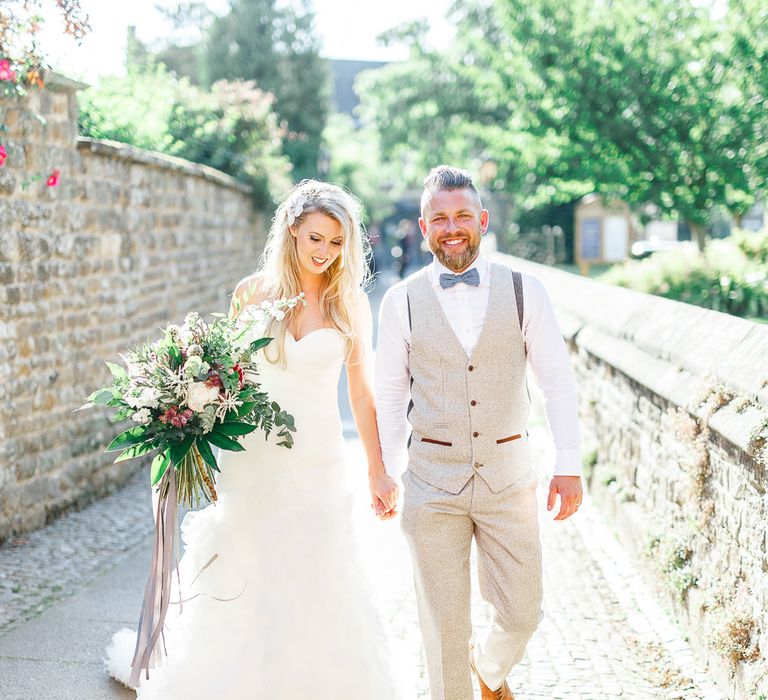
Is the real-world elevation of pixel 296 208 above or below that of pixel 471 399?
above

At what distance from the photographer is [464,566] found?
3383mm

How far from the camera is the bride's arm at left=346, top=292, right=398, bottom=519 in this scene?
12.0 feet

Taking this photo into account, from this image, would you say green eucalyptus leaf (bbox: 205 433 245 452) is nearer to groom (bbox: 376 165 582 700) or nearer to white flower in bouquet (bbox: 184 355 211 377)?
white flower in bouquet (bbox: 184 355 211 377)

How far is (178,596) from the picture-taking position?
11.9ft

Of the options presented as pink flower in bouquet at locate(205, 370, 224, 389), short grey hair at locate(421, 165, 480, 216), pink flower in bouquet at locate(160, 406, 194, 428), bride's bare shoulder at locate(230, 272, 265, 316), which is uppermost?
short grey hair at locate(421, 165, 480, 216)

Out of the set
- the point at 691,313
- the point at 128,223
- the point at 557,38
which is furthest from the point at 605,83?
the point at 691,313

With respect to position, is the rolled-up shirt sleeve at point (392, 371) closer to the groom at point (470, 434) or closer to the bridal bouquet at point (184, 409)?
the groom at point (470, 434)

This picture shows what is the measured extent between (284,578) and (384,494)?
0.47 m

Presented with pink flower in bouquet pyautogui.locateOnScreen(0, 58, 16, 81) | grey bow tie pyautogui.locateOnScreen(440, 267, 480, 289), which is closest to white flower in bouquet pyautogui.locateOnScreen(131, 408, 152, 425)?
grey bow tie pyautogui.locateOnScreen(440, 267, 480, 289)

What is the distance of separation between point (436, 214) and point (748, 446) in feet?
4.57

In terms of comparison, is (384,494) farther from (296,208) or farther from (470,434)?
(296,208)

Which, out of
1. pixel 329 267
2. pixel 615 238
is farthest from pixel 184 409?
pixel 615 238

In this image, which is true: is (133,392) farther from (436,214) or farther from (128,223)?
(128,223)

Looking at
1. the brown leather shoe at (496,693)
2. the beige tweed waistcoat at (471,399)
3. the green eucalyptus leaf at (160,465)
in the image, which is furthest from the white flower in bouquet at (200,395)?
the brown leather shoe at (496,693)
